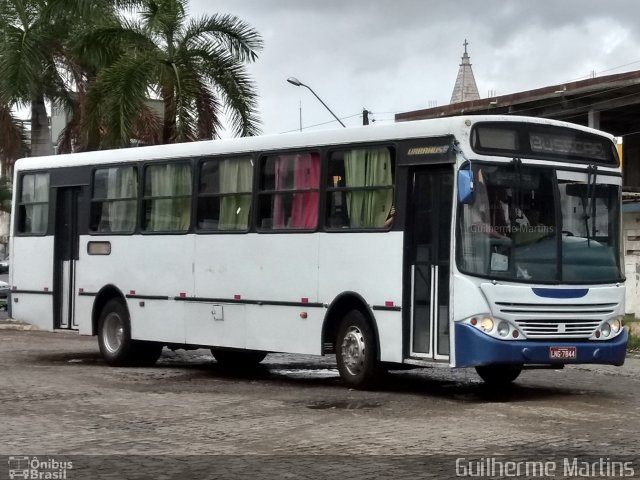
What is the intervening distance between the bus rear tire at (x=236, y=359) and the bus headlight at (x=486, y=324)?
237 inches

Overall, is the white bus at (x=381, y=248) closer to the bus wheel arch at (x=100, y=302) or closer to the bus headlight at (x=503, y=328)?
the bus headlight at (x=503, y=328)

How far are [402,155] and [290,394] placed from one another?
9.74ft

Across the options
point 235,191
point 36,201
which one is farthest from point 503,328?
point 36,201

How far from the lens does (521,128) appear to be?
46.4ft

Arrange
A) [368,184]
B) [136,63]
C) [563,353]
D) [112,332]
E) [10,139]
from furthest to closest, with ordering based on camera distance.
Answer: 1. [10,139]
2. [136,63]
3. [112,332]
4. [368,184]
5. [563,353]

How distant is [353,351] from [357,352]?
9 cm

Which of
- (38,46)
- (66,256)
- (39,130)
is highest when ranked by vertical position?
(38,46)

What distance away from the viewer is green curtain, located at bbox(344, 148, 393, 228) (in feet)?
48.1

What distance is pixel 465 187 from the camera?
13.5 m

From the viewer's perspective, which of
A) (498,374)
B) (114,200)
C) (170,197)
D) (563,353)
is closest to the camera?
(563,353)

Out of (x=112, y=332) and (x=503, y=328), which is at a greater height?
(x=503, y=328)

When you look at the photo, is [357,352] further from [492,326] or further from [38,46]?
[38,46]

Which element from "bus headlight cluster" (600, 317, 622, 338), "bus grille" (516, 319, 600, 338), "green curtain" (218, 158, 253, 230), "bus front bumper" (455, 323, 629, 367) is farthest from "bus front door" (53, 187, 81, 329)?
"bus headlight cluster" (600, 317, 622, 338)

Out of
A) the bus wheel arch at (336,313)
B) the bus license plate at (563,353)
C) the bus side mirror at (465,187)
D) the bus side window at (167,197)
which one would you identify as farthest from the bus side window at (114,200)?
the bus license plate at (563,353)
